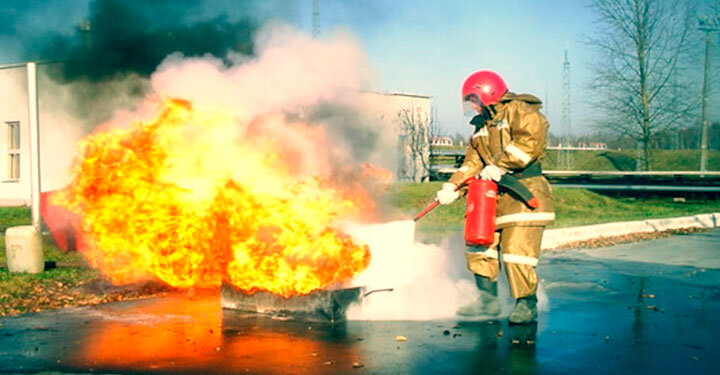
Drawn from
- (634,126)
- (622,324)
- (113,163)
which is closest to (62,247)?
(113,163)

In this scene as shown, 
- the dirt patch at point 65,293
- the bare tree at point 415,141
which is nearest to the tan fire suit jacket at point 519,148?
the dirt patch at point 65,293

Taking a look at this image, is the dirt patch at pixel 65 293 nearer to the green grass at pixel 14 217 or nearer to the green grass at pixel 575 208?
the green grass at pixel 575 208

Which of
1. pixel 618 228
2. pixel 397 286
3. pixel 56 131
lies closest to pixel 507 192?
pixel 397 286

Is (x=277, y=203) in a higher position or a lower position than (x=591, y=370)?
higher

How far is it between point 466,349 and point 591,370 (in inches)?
37.5

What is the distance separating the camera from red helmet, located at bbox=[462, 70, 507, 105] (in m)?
6.66

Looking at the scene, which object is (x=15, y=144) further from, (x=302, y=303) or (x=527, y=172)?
(x=527, y=172)

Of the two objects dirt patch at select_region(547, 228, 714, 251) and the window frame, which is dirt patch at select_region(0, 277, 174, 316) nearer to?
dirt patch at select_region(547, 228, 714, 251)

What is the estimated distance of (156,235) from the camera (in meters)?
7.06

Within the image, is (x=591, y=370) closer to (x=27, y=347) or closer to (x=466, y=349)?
(x=466, y=349)

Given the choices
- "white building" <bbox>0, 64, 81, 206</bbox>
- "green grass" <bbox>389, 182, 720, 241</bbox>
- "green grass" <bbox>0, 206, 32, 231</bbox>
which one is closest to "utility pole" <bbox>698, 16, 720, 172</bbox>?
"green grass" <bbox>389, 182, 720, 241</bbox>

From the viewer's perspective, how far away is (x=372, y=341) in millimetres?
5961

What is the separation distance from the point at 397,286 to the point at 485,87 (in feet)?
6.77

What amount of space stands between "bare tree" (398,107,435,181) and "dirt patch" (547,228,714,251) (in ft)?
48.7
